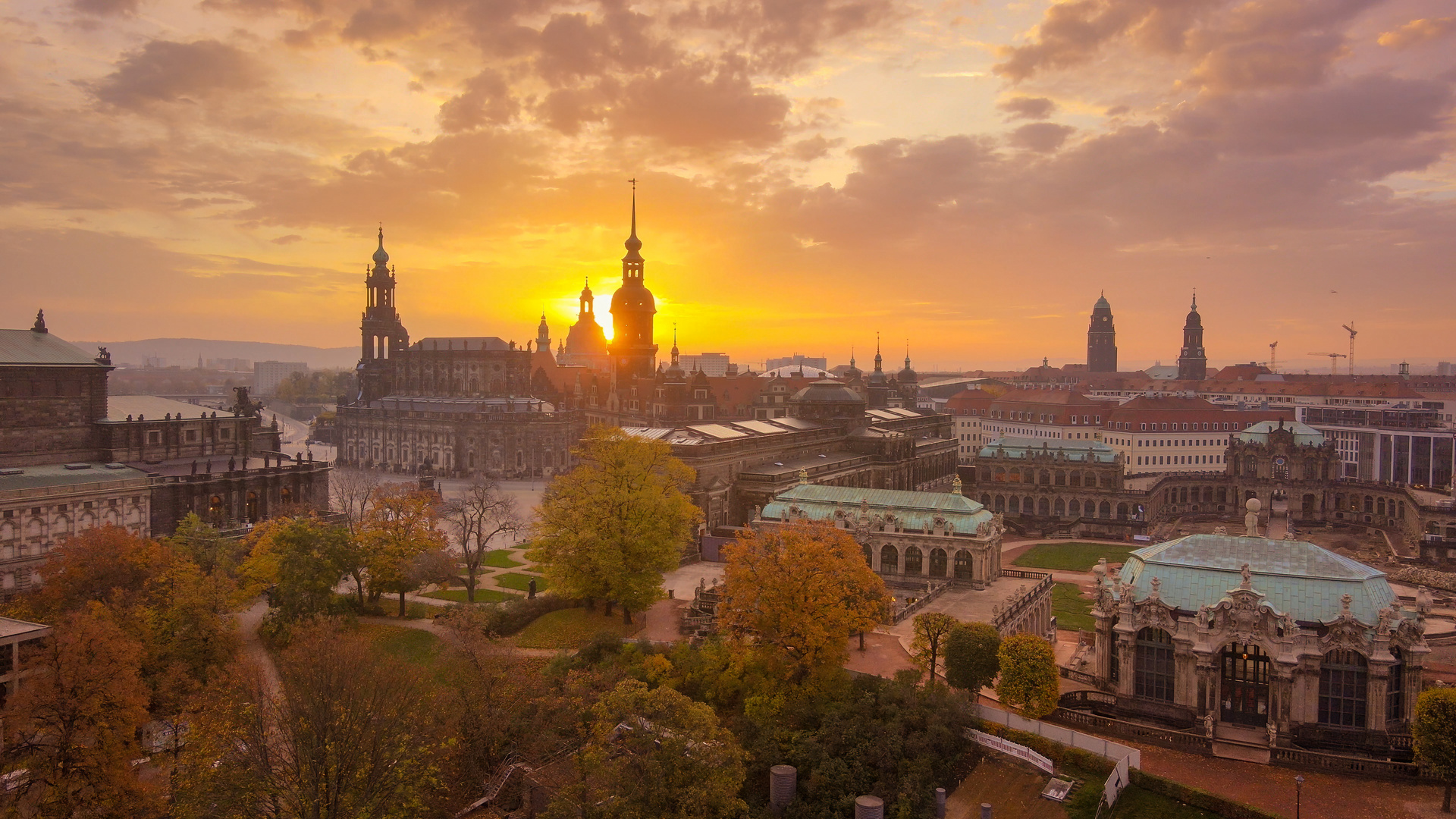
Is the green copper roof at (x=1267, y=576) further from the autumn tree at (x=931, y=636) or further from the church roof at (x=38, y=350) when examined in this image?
the church roof at (x=38, y=350)

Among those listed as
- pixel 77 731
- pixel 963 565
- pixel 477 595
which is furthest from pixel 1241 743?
pixel 77 731

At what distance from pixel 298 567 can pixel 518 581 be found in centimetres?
1598

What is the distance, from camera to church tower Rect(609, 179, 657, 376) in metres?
144

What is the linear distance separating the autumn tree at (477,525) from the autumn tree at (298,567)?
26.7 feet

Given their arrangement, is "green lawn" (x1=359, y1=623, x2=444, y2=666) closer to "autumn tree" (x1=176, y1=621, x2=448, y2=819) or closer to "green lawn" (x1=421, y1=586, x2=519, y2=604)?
"green lawn" (x1=421, y1=586, x2=519, y2=604)

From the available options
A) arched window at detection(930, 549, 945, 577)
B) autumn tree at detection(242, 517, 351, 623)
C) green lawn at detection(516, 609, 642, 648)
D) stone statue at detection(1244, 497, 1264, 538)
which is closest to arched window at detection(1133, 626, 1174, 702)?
stone statue at detection(1244, 497, 1264, 538)

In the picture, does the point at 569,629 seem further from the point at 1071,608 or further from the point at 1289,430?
the point at 1289,430

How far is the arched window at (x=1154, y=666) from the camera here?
39375mm

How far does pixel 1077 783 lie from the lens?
3519 centimetres

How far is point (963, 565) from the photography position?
62.0m

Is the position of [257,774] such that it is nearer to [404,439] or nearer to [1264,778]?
[1264,778]

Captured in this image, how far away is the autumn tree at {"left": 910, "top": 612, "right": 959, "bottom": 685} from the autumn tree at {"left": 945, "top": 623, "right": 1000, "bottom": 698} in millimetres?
1072

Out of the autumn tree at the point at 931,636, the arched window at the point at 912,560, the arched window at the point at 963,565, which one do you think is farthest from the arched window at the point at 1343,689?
the arched window at the point at 912,560

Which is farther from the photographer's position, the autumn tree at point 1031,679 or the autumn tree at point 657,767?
the autumn tree at point 1031,679
